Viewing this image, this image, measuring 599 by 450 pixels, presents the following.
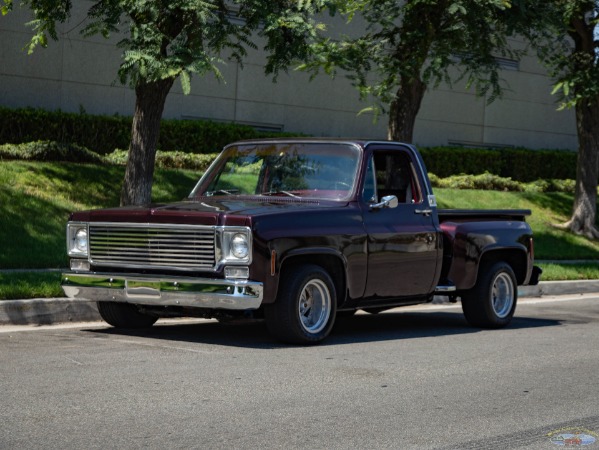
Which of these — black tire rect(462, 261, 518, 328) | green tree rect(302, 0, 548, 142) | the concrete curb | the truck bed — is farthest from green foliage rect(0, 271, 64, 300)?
green tree rect(302, 0, 548, 142)

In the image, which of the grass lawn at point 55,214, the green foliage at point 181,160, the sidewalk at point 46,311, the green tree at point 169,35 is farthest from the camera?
the green foliage at point 181,160

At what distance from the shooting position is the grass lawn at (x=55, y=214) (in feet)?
46.1

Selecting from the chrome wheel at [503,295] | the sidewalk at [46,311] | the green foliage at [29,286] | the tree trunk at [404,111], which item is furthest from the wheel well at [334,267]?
the tree trunk at [404,111]

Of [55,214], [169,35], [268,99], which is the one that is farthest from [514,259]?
[268,99]

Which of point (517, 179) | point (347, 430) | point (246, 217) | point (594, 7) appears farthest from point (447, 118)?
point (347, 430)

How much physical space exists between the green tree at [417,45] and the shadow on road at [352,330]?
5.44m

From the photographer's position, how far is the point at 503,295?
40.0 feet

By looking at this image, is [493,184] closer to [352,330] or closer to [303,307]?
[352,330]

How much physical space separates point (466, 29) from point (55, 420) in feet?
42.4

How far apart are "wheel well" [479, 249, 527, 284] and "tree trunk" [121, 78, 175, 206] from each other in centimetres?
587

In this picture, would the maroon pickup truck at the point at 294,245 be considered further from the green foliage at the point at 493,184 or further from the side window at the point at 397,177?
the green foliage at the point at 493,184

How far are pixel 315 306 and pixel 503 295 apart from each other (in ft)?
10.3

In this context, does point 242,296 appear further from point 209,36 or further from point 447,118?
point 447,118

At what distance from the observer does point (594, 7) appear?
2264 cm
